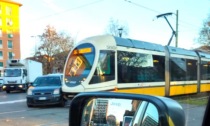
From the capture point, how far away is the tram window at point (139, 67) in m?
14.5

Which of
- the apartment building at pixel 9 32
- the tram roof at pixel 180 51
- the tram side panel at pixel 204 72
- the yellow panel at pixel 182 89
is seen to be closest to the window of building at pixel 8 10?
the apartment building at pixel 9 32

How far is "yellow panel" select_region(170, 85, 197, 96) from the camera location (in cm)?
1780

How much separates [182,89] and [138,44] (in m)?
4.78

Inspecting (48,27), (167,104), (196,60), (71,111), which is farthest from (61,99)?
(48,27)

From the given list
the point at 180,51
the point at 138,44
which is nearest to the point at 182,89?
the point at 180,51

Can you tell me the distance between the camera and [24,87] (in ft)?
103

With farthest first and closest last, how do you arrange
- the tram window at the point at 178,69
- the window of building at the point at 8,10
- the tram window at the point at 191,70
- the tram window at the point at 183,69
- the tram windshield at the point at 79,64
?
the window of building at the point at 8,10 < the tram window at the point at 191,70 < the tram window at the point at 183,69 < the tram window at the point at 178,69 < the tram windshield at the point at 79,64

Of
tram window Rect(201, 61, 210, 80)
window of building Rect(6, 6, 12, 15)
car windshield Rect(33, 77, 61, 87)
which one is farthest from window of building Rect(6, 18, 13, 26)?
car windshield Rect(33, 77, 61, 87)

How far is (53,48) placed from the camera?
63.1 meters

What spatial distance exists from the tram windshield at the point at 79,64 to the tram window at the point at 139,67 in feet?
4.27

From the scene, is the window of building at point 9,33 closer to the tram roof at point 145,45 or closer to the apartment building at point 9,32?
the apartment building at point 9,32

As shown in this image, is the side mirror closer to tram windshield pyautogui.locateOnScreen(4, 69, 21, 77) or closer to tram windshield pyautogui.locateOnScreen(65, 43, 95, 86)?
tram windshield pyautogui.locateOnScreen(65, 43, 95, 86)

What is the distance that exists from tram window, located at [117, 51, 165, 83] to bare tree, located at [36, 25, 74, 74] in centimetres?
4723

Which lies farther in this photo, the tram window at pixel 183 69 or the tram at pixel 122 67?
the tram window at pixel 183 69
